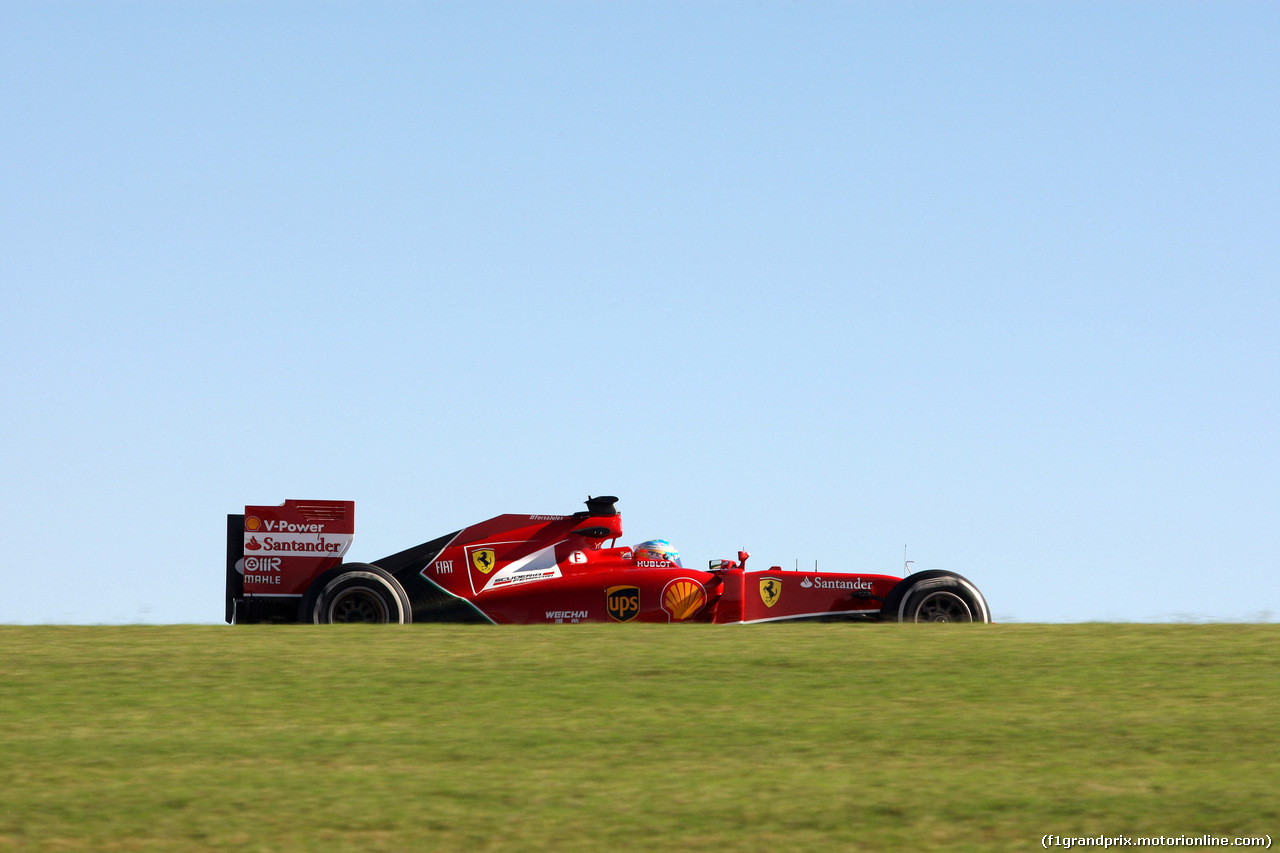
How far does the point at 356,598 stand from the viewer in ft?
41.0

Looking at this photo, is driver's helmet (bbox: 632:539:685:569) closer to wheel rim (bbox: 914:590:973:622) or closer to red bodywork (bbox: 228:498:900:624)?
red bodywork (bbox: 228:498:900:624)

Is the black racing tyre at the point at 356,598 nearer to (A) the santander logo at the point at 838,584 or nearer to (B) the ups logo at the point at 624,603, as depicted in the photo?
(B) the ups logo at the point at 624,603

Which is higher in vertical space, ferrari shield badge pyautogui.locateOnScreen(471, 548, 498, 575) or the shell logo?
ferrari shield badge pyautogui.locateOnScreen(471, 548, 498, 575)

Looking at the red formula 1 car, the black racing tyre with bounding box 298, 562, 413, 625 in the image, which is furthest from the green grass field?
the red formula 1 car

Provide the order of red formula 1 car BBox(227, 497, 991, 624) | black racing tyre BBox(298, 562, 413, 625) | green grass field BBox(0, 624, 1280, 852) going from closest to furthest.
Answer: green grass field BBox(0, 624, 1280, 852)
black racing tyre BBox(298, 562, 413, 625)
red formula 1 car BBox(227, 497, 991, 624)

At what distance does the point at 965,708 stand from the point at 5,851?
471cm

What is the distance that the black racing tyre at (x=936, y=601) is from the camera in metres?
12.4

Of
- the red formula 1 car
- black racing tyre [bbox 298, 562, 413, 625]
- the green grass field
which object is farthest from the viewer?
the red formula 1 car

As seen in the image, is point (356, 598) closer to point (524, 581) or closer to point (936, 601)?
point (524, 581)

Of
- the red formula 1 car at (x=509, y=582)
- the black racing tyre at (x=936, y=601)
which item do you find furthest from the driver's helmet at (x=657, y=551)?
the black racing tyre at (x=936, y=601)

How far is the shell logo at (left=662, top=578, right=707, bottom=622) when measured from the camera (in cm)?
1305

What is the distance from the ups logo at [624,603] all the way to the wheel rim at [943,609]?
8.79ft

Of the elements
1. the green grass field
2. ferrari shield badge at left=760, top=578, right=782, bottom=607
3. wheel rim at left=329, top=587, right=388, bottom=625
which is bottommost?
the green grass field

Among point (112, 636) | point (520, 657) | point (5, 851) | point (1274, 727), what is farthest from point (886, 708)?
point (112, 636)
